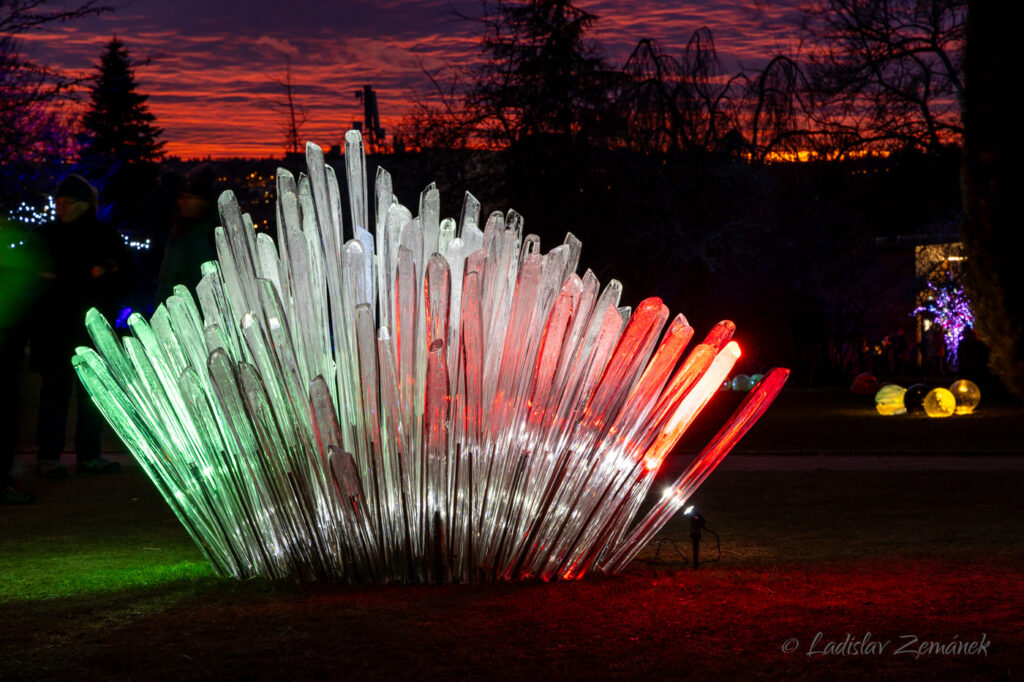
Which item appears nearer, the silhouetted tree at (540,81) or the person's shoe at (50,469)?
the person's shoe at (50,469)

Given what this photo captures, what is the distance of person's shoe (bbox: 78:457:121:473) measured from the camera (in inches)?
386

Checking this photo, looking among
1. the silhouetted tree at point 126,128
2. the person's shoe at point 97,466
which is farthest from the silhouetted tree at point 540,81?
the silhouetted tree at point 126,128

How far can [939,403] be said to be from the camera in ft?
53.9

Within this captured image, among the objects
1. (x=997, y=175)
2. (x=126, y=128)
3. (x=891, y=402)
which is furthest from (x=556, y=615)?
(x=126, y=128)

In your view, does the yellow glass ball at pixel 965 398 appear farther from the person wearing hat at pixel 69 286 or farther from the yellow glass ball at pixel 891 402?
the person wearing hat at pixel 69 286

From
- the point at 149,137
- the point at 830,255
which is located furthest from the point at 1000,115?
the point at 149,137

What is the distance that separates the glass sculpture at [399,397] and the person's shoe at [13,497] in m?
3.26

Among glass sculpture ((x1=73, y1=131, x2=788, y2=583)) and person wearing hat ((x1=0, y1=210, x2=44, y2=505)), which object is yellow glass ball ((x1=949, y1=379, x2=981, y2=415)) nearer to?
person wearing hat ((x1=0, y1=210, x2=44, y2=505))

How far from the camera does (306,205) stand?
199 inches

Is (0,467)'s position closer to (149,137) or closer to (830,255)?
(830,255)

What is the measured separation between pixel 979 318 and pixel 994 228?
135 centimetres

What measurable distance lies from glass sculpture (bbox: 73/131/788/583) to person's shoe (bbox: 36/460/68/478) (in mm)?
4613

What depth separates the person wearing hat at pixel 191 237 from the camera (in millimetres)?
8195

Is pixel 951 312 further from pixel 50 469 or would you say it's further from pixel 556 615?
pixel 556 615
